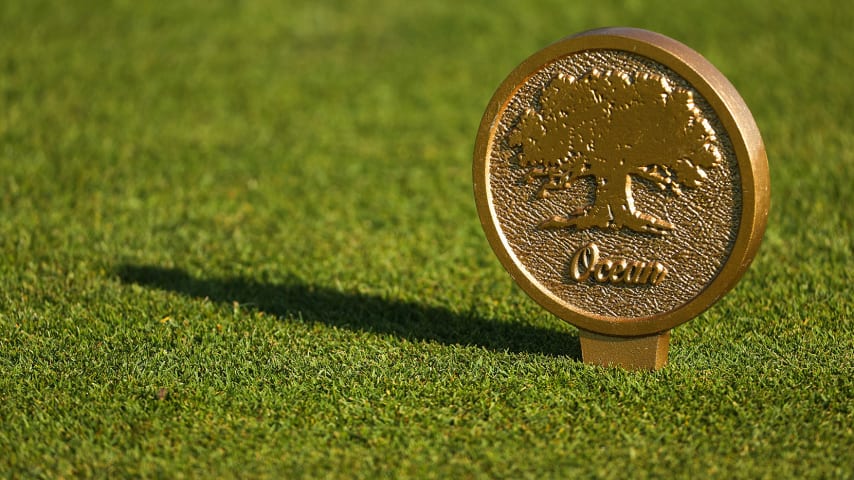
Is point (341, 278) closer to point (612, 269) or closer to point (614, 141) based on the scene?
point (612, 269)

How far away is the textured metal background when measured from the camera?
429 centimetres

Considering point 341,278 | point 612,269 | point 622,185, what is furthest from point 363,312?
point 622,185

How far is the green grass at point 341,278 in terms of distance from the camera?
13.5ft

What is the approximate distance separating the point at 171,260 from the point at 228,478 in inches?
105

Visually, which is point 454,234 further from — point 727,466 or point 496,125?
point 727,466

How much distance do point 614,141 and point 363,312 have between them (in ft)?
5.78

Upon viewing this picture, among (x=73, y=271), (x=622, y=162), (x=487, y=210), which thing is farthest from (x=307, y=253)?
(x=622, y=162)

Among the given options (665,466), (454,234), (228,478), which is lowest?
(228,478)

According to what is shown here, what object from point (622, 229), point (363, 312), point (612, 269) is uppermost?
point (622, 229)

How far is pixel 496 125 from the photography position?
15.3 feet

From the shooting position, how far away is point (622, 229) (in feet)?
14.8

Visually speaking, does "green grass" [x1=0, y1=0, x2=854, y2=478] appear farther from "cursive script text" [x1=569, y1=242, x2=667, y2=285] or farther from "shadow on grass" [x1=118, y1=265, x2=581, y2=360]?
"cursive script text" [x1=569, y1=242, x2=667, y2=285]

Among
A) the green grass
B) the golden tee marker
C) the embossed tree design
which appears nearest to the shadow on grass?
the green grass

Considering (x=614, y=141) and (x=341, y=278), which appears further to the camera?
(x=341, y=278)
